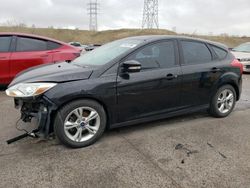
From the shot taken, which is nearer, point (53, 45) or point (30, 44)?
point (30, 44)

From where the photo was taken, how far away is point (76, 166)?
2.96 m

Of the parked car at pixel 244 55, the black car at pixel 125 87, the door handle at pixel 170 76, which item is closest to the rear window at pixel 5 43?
the black car at pixel 125 87

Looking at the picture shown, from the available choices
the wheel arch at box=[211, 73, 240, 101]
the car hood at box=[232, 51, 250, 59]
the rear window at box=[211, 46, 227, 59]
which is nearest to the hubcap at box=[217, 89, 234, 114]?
the wheel arch at box=[211, 73, 240, 101]

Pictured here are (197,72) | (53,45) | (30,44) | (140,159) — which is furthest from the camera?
(53,45)

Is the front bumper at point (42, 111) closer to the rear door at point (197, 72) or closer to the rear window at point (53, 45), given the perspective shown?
the rear door at point (197, 72)

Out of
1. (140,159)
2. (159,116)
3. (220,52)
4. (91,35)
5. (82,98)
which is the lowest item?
(140,159)

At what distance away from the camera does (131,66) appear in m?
3.52

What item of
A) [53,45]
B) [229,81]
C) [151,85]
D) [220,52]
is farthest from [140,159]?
[53,45]

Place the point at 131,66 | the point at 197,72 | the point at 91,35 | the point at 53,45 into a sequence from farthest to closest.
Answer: the point at 91,35 < the point at 53,45 < the point at 197,72 < the point at 131,66

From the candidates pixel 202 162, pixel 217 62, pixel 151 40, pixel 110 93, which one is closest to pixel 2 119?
pixel 110 93

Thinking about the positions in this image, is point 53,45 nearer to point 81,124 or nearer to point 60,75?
point 60,75

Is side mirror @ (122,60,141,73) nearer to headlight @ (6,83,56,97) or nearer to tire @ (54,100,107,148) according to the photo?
tire @ (54,100,107,148)

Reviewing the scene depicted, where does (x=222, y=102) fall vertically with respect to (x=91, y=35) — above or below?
below

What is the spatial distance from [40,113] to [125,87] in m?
1.20
